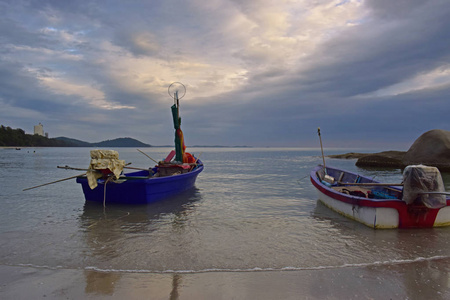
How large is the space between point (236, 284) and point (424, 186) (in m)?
5.95

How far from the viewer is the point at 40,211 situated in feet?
35.5

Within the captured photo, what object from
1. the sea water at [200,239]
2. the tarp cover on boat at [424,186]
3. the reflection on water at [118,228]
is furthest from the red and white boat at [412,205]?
the reflection on water at [118,228]

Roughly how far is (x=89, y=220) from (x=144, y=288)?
6057mm

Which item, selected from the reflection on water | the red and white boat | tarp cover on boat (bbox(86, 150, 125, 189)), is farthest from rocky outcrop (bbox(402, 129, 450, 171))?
tarp cover on boat (bbox(86, 150, 125, 189))

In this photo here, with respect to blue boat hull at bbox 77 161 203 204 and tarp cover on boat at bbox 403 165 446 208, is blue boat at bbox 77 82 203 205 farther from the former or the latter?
tarp cover on boat at bbox 403 165 446 208

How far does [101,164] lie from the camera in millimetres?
10516

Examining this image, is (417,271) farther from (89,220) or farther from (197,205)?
(89,220)

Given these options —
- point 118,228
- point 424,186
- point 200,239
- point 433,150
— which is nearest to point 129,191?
point 118,228

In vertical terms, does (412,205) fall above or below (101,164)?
below

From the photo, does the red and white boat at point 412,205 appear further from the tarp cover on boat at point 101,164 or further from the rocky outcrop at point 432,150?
the rocky outcrop at point 432,150

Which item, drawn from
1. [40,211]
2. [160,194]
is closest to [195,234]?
[160,194]

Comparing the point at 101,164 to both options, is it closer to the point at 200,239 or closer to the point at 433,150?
the point at 200,239

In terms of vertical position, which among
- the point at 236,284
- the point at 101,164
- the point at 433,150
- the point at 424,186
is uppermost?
the point at 433,150

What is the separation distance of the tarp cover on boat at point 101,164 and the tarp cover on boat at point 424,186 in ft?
31.8
